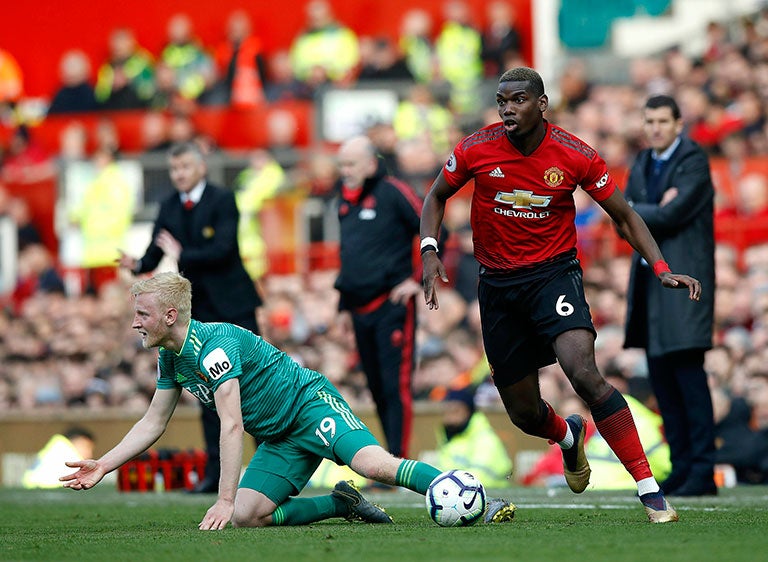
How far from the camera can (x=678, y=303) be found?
31.2 ft

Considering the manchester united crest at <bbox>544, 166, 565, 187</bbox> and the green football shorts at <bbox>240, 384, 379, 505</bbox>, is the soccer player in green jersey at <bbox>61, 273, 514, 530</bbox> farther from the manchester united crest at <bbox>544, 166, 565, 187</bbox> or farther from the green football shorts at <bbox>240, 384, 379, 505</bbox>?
the manchester united crest at <bbox>544, 166, 565, 187</bbox>

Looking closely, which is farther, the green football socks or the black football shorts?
the black football shorts

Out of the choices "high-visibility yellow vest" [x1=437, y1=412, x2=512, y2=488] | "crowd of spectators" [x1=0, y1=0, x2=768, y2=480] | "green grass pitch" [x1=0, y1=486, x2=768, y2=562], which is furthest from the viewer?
"crowd of spectators" [x1=0, y1=0, x2=768, y2=480]

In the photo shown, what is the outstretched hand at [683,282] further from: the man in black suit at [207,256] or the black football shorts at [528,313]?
the man in black suit at [207,256]

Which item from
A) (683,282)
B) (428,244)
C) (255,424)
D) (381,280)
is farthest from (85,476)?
(381,280)

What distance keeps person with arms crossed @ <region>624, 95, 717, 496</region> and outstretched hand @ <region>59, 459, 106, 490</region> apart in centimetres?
383

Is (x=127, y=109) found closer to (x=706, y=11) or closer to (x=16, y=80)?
(x=16, y=80)

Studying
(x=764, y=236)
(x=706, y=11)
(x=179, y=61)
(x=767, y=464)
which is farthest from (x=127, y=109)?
(x=767, y=464)

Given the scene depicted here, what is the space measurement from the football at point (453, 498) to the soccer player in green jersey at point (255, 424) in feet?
0.30

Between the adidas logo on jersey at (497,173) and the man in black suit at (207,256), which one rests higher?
the adidas logo on jersey at (497,173)

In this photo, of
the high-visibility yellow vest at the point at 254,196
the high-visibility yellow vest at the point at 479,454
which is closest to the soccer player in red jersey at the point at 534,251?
the high-visibility yellow vest at the point at 479,454

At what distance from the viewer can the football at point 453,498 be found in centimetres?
727

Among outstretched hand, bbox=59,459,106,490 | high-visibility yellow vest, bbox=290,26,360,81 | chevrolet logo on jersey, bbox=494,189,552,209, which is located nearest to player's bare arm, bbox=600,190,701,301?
chevrolet logo on jersey, bbox=494,189,552,209

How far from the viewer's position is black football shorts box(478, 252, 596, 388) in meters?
7.53
